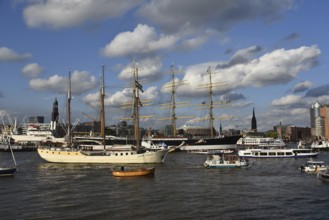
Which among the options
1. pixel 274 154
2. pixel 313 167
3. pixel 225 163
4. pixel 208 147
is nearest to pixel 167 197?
pixel 225 163

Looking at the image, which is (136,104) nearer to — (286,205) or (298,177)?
(298,177)

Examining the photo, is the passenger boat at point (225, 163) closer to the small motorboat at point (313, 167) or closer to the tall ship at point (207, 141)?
the small motorboat at point (313, 167)

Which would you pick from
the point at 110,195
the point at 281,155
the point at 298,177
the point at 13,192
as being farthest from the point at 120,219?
the point at 281,155

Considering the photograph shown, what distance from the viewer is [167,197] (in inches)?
1684

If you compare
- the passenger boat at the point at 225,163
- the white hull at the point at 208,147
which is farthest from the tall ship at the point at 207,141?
the passenger boat at the point at 225,163

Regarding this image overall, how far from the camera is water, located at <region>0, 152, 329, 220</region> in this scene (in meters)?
34.9

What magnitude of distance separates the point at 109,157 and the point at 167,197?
160 ft

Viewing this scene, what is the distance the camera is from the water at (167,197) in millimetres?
34875

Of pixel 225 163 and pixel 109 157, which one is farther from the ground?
pixel 109 157

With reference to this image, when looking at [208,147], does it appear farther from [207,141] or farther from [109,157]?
[109,157]

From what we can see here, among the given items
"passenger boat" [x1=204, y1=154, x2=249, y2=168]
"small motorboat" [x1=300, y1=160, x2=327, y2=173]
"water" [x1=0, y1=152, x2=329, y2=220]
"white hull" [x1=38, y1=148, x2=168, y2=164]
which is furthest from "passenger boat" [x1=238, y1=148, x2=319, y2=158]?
"water" [x1=0, y1=152, x2=329, y2=220]

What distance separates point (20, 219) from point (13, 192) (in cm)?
1580

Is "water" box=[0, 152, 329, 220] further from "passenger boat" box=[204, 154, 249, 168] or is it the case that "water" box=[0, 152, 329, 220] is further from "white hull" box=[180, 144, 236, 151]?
"white hull" box=[180, 144, 236, 151]

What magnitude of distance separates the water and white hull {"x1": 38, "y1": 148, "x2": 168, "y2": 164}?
26.0 metres
